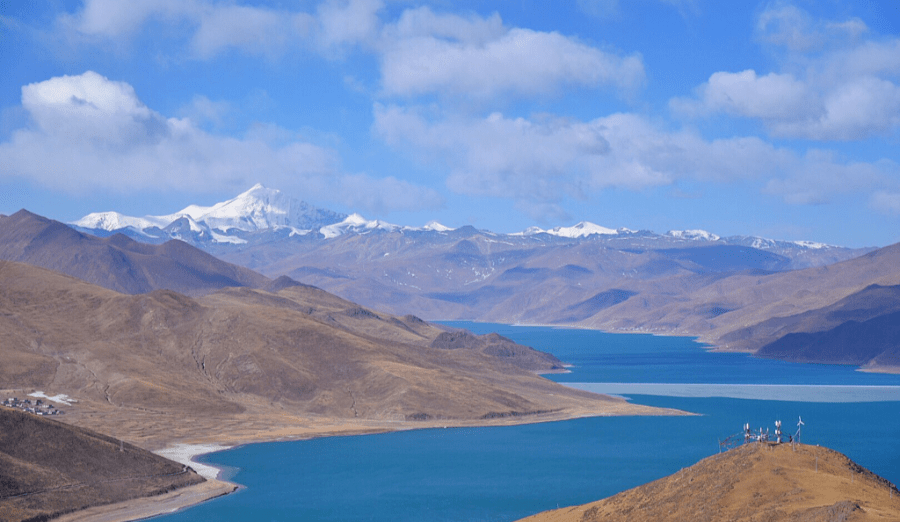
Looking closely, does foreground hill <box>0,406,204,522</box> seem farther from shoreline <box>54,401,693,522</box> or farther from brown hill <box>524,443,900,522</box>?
brown hill <box>524,443,900,522</box>

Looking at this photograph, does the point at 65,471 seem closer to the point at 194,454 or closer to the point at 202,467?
the point at 202,467

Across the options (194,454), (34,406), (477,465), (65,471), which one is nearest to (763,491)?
(65,471)

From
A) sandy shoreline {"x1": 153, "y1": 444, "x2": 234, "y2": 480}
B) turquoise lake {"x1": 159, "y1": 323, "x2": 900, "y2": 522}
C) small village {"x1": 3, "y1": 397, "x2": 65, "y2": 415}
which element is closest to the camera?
turquoise lake {"x1": 159, "y1": 323, "x2": 900, "y2": 522}

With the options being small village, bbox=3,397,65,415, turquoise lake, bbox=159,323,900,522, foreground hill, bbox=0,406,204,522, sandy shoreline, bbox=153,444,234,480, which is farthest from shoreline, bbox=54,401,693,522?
small village, bbox=3,397,65,415

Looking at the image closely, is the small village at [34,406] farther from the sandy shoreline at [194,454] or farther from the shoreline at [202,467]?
the sandy shoreline at [194,454]

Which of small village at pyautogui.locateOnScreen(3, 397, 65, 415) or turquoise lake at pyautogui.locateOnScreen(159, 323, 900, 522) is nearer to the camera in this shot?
turquoise lake at pyautogui.locateOnScreen(159, 323, 900, 522)

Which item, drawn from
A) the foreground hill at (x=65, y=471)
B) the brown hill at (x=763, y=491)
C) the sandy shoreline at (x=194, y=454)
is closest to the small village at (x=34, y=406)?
the sandy shoreline at (x=194, y=454)

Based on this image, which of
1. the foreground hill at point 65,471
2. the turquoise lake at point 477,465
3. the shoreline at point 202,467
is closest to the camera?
the foreground hill at point 65,471
